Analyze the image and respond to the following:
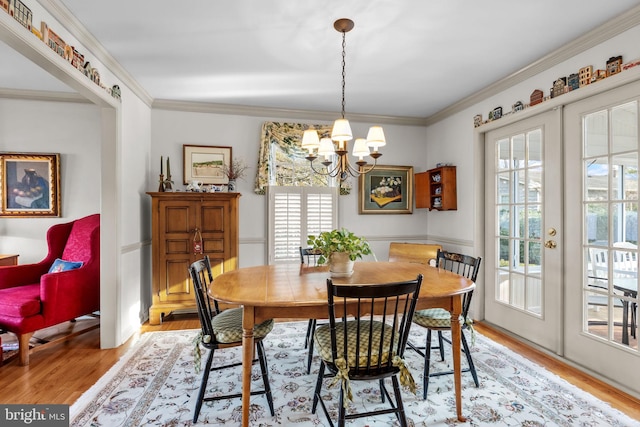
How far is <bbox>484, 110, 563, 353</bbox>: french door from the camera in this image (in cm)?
294

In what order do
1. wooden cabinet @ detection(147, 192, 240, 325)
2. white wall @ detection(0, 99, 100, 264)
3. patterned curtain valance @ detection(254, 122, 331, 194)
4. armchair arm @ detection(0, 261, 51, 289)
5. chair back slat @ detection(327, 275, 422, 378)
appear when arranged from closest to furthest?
chair back slat @ detection(327, 275, 422, 378)
armchair arm @ detection(0, 261, 51, 289)
wooden cabinet @ detection(147, 192, 240, 325)
white wall @ detection(0, 99, 100, 264)
patterned curtain valance @ detection(254, 122, 331, 194)

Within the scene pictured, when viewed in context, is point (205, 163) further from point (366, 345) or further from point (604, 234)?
point (604, 234)

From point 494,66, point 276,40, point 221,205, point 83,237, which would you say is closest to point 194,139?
point 221,205

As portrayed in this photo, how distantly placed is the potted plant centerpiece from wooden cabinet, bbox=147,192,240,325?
1.83 meters

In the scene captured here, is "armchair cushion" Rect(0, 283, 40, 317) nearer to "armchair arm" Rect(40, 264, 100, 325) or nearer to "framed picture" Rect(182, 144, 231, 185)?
"armchair arm" Rect(40, 264, 100, 325)

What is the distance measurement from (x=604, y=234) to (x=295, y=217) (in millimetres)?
3074

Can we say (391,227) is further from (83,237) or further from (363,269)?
(83,237)

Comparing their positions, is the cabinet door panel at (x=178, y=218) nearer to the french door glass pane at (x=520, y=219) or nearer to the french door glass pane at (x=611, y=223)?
the french door glass pane at (x=520, y=219)

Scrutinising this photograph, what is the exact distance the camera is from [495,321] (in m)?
3.66

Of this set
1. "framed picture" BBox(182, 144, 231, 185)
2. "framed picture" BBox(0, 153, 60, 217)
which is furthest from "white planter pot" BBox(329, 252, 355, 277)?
"framed picture" BBox(0, 153, 60, 217)

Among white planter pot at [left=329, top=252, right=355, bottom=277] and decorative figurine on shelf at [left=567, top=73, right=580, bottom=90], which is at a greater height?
decorative figurine on shelf at [left=567, top=73, right=580, bottom=90]

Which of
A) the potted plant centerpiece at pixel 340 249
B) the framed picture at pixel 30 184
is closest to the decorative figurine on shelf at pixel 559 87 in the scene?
the potted plant centerpiece at pixel 340 249

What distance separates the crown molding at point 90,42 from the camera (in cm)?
221

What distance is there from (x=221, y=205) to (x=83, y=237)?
142cm
